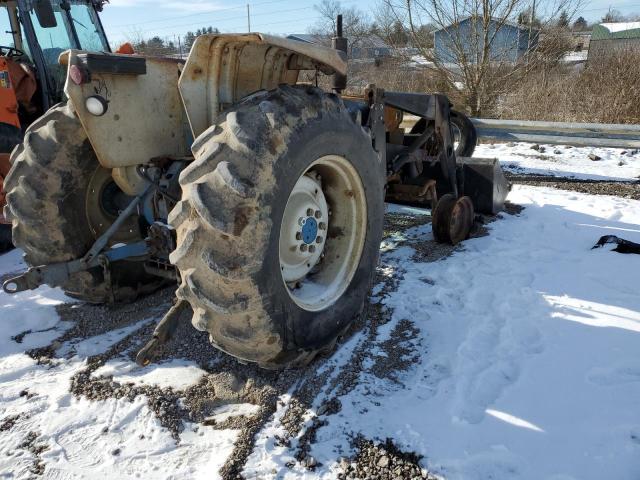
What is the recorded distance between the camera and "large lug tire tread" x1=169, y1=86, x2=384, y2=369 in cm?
216

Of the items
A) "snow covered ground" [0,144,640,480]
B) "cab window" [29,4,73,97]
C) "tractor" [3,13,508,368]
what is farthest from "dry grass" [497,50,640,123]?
"cab window" [29,4,73,97]

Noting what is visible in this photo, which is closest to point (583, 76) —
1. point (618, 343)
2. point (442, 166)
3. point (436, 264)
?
point (442, 166)

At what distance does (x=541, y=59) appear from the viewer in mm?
13031

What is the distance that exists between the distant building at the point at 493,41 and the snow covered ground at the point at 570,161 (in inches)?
145

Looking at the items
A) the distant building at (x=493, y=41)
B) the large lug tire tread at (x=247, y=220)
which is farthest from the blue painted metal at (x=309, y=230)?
the distant building at (x=493, y=41)

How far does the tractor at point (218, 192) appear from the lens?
2.21 m

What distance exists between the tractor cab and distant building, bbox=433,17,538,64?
879 centimetres

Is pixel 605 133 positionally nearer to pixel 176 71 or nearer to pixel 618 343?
pixel 618 343

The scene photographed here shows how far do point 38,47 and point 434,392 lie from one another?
5433 mm

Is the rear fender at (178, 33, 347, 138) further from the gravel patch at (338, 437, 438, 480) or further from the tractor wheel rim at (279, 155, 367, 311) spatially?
the gravel patch at (338, 437, 438, 480)

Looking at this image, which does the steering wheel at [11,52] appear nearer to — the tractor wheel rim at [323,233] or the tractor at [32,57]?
the tractor at [32,57]

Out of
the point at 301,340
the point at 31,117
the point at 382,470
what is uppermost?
the point at 31,117

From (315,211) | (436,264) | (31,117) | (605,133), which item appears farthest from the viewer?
(605,133)

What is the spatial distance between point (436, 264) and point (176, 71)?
2620mm
